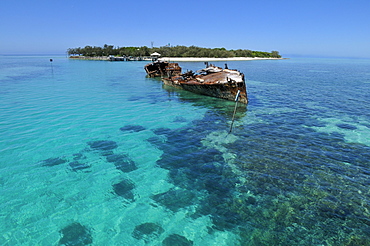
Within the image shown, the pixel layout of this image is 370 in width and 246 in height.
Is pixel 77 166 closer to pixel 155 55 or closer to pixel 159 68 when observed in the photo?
pixel 159 68

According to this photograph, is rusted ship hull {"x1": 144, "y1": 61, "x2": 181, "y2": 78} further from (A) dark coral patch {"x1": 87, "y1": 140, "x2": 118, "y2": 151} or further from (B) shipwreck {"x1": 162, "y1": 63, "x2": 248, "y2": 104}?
(A) dark coral patch {"x1": 87, "y1": 140, "x2": 118, "y2": 151}

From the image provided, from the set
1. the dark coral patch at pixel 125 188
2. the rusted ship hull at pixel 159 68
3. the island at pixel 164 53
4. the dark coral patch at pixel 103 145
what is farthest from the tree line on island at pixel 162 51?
the dark coral patch at pixel 125 188

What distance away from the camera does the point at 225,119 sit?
776 inches

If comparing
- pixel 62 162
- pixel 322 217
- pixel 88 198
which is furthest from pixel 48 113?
pixel 322 217

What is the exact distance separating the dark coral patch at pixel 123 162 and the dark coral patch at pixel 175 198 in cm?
274

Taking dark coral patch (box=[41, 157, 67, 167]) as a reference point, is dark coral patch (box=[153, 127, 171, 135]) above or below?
above

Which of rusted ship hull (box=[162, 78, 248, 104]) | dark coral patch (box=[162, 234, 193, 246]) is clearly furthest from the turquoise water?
rusted ship hull (box=[162, 78, 248, 104])

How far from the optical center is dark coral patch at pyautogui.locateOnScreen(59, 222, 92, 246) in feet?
22.9

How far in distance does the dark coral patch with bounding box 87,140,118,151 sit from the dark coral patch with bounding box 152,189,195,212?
5.81 m

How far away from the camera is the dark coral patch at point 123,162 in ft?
37.2

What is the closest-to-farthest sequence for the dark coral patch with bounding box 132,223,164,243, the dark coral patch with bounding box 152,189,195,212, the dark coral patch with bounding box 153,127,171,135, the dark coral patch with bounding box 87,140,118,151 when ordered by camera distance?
the dark coral patch with bounding box 132,223,164,243 → the dark coral patch with bounding box 152,189,195,212 → the dark coral patch with bounding box 87,140,118,151 → the dark coral patch with bounding box 153,127,171,135

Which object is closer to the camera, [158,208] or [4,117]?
[158,208]

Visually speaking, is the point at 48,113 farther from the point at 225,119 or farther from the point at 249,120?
the point at 249,120

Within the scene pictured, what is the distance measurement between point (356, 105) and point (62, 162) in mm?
29736
